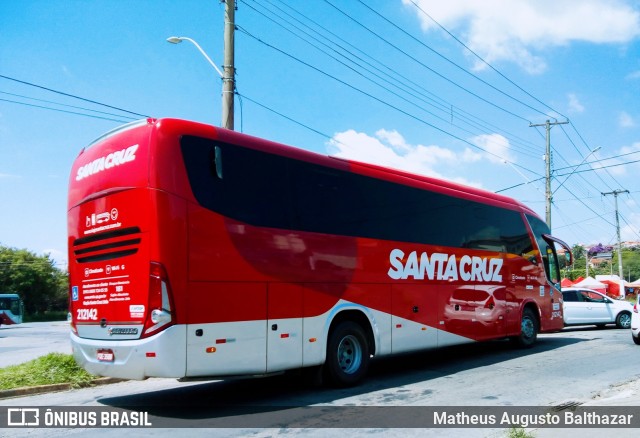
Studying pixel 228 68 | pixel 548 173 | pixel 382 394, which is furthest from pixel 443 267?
pixel 548 173

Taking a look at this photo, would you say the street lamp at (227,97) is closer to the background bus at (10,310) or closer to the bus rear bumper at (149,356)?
the bus rear bumper at (149,356)

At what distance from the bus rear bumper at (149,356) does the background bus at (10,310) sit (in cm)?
4700

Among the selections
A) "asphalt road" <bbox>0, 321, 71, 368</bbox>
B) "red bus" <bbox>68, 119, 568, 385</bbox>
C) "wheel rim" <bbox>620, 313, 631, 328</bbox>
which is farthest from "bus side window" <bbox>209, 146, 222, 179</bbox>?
"wheel rim" <bbox>620, 313, 631, 328</bbox>

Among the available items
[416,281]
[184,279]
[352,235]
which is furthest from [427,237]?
[184,279]

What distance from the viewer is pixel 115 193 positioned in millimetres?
7617

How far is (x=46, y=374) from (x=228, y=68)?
7.65 metres

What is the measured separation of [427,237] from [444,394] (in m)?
3.57

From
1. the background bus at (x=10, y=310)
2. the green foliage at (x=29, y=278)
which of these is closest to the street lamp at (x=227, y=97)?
the background bus at (x=10, y=310)

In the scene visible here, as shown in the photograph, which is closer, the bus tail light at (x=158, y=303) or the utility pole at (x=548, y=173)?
the bus tail light at (x=158, y=303)

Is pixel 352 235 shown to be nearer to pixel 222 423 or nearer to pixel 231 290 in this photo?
pixel 231 290

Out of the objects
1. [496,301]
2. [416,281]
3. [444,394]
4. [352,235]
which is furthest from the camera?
[496,301]

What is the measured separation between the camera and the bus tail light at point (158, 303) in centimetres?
689

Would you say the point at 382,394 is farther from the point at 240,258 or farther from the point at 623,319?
the point at 623,319

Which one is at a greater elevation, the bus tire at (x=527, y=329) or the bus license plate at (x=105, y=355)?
the bus license plate at (x=105, y=355)
